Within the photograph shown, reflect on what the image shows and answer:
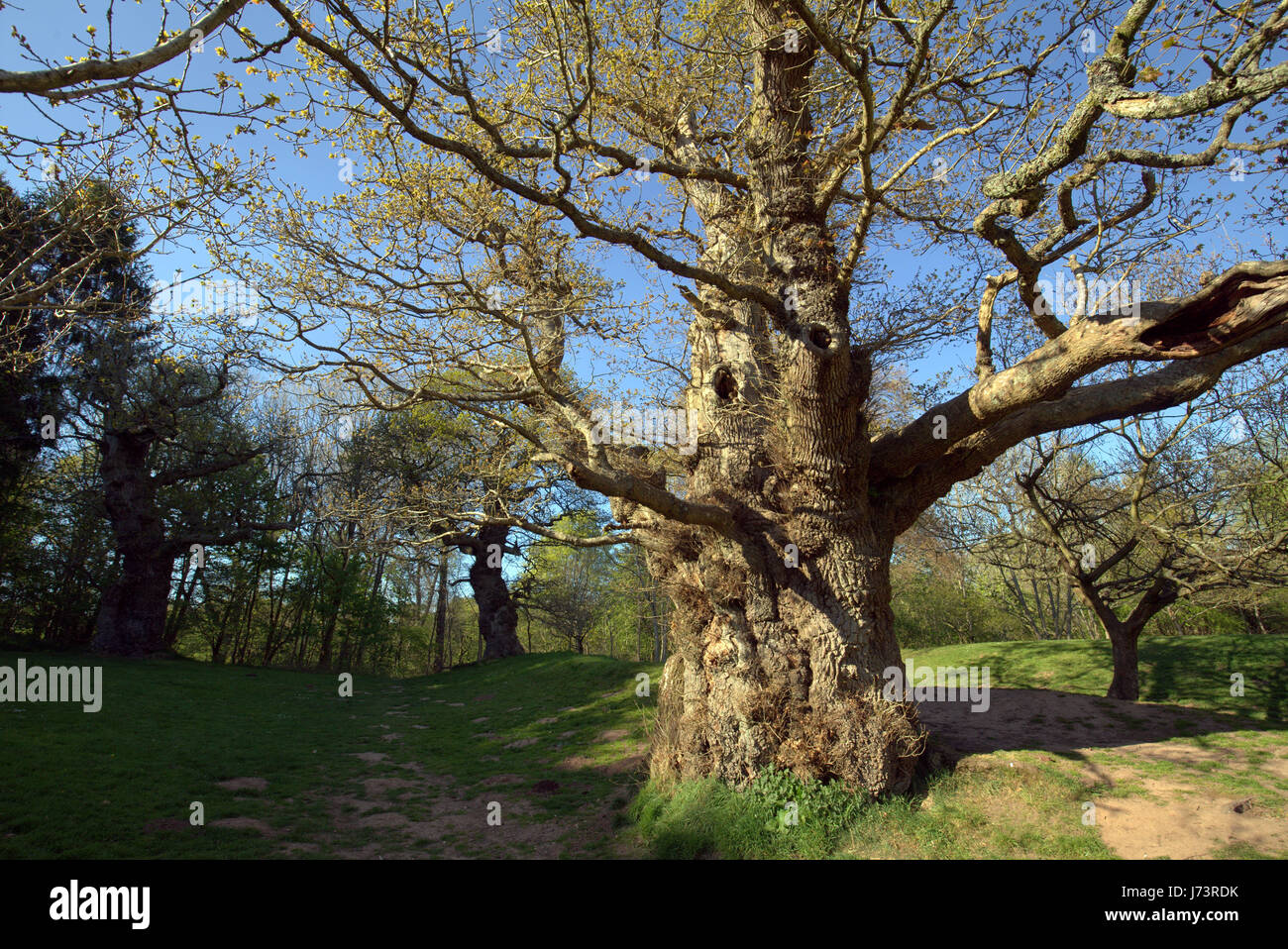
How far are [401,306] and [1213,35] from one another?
24.3 ft

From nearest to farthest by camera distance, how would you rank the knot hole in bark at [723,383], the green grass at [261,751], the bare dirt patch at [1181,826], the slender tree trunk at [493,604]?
the bare dirt patch at [1181,826] → the green grass at [261,751] → the knot hole in bark at [723,383] → the slender tree trunk at [493,604]

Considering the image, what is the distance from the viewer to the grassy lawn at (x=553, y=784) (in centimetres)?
569

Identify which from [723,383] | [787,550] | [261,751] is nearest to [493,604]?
[261,751]

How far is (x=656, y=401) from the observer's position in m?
9.63

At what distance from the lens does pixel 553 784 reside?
29.6 feet

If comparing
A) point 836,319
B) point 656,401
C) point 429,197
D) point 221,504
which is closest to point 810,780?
point 836,319

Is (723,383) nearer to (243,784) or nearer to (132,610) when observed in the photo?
(243,784)

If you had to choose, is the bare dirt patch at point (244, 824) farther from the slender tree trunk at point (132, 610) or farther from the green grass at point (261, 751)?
the slender tree trunk at point (132, 610)

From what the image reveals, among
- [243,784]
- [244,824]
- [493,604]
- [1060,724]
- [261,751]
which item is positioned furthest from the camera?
[493,604]

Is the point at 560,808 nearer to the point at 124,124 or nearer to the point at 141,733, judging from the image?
the point at 141,733

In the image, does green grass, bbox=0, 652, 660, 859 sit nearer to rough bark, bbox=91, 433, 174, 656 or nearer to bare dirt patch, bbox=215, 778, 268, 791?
bare dirt patch, bbox=215, 778, 268, 791

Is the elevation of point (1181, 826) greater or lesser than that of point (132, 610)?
lesser

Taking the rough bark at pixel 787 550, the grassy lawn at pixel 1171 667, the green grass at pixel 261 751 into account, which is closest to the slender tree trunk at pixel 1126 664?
the grassy lawn at pixel 1171 667

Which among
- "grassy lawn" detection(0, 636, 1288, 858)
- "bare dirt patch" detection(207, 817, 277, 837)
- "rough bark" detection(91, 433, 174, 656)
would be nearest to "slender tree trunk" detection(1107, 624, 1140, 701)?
"grassy lawn" detection(0, 636, 1288, 858)
